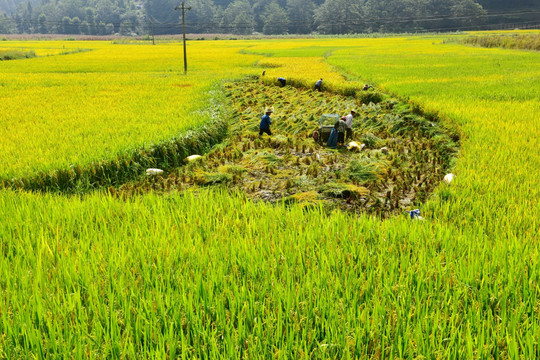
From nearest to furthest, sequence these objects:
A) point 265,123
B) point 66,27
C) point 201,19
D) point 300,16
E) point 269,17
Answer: point 265,123 → point 269,17 → point 300,16 → point 66,27 → point 201,19

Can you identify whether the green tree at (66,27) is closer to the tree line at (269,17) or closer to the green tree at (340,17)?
the tree line at (269,17)

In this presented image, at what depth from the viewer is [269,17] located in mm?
108188

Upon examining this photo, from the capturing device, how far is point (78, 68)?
2508 cm

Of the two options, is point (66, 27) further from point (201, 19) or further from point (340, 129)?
point (340, 129)

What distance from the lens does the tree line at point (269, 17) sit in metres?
85.1

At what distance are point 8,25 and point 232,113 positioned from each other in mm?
146255

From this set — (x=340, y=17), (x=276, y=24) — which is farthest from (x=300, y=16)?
(x=340, y=17)

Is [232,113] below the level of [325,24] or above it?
below

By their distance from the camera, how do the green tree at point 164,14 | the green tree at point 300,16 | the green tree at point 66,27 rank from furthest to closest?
1. the green tree at point 164,14
2. the green tree at point 66,27
3. the green tree at point 300,16

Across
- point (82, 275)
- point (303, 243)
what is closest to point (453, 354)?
point (303, 243)

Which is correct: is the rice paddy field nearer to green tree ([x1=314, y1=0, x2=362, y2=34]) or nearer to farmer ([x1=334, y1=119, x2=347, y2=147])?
farmer ([x1=334, y1=119, x2=347, y2=147])

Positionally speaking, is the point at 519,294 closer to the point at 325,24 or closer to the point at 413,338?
Result: the point at 413,338

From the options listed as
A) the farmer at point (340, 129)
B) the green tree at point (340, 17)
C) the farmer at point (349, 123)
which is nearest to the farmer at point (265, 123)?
the farmer at point (340, 129)

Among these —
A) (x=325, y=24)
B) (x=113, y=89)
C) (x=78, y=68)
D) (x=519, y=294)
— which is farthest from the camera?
(x=325, y=24)
